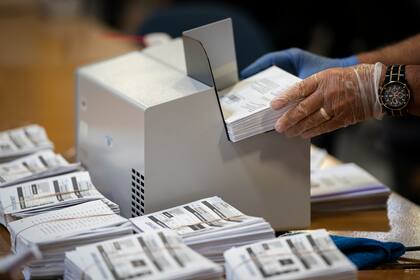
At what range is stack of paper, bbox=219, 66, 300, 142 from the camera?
176 centimetres

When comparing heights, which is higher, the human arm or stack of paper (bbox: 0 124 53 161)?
the human arm

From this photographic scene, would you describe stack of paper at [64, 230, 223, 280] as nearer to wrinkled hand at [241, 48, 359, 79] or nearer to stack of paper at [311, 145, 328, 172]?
wrinkled hand at [241, 48, 359, 79]

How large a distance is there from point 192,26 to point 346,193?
125 cm

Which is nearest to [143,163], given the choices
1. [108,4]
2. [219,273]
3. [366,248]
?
[219,273]

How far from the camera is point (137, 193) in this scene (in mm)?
1800

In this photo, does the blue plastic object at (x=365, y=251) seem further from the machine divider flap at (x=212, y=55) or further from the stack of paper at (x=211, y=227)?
the machine divider flap at (x=212, y=55)

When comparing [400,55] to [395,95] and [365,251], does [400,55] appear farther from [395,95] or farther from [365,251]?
[365,251]

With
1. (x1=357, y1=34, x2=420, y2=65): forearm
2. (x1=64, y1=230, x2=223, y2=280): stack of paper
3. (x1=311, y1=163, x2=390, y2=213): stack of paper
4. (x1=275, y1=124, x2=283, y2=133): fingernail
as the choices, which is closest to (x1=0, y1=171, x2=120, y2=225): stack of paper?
(x1=64, y1=230, x2=223, y2=280): stack of paper

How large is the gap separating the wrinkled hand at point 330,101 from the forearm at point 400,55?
36cm

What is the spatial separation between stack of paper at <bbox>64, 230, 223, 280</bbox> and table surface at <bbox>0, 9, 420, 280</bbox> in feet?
1.20

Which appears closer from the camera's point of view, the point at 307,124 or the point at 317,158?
the point at 307,124

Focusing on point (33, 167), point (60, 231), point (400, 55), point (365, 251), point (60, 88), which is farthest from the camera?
point (60, 88)

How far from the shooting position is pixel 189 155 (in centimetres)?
178

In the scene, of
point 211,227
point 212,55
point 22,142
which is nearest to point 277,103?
point 212,55
